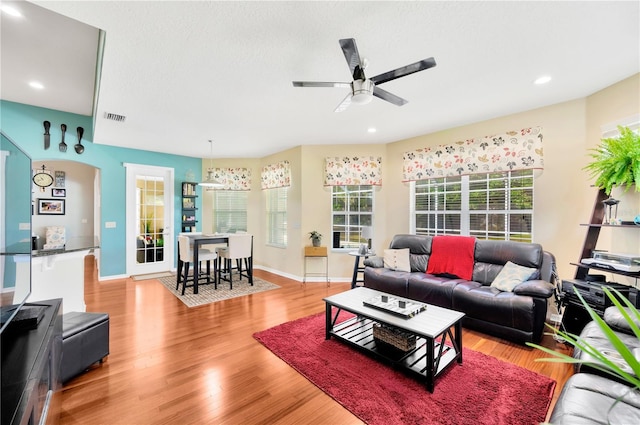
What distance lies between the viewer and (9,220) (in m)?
Answer: 1.46

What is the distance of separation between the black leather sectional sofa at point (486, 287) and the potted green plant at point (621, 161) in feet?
3.35

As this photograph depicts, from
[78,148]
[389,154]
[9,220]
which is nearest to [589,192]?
[389,154]

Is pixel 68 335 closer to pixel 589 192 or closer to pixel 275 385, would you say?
A: pixel 275 385

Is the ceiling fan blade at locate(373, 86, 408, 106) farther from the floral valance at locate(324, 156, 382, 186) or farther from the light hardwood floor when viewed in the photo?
the floral valance at locate(324, 156, 382, 186)

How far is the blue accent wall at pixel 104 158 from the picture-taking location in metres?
4.05

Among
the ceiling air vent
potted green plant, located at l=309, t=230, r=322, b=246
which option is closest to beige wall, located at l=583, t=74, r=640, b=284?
potted green plant, located at l=309, t=230, r=322, b=246

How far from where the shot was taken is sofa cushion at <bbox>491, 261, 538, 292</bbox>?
310 centimetres

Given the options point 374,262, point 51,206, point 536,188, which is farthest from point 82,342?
point 51,206

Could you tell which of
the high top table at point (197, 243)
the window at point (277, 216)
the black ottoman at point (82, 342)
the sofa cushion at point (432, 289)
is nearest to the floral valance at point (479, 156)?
the sofa cushion at point (432, 289)

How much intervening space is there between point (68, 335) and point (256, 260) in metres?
4.35

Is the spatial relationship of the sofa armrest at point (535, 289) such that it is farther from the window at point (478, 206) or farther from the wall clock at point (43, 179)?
the wall clock at point (43, 179)

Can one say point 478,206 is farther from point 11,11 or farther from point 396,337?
point 11,11

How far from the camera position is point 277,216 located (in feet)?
19.7

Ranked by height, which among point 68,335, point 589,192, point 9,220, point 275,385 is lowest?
point 275,385
